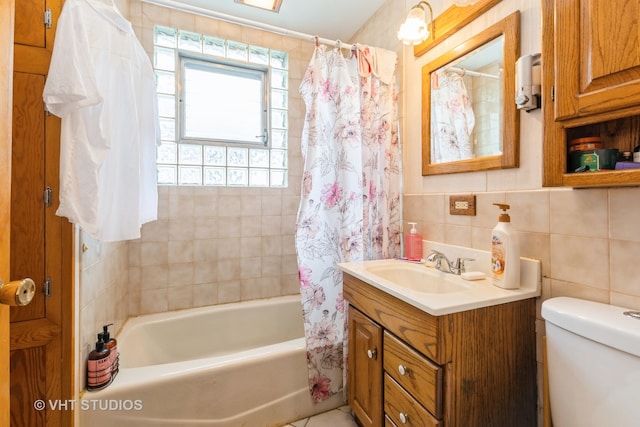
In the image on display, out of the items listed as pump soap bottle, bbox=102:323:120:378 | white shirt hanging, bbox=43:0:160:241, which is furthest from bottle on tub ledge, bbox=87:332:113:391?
white shirt hanging, bbox=43:0:160:241

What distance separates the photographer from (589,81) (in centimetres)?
69

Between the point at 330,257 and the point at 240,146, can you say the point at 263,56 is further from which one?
the point at 330,257

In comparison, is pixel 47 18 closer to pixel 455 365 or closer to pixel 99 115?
pixel 99 115

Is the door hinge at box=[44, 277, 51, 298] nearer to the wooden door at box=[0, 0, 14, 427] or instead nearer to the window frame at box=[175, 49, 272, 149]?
the wooden door at box=[0, 0, 14, 427]

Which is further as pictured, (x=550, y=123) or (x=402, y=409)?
(x=402, y=409)

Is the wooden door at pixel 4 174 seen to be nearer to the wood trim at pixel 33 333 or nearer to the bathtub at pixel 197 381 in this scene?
the wood trim at pixel 33 333

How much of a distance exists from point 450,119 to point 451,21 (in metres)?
0.45

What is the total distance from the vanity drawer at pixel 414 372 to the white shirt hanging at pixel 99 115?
110 centimetres

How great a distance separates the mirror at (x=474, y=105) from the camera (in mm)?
1073

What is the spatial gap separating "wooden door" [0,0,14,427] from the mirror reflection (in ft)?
4.78

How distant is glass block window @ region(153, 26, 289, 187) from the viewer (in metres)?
1.92

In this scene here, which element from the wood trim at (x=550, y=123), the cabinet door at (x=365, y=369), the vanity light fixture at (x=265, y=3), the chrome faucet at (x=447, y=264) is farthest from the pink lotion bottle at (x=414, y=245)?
the vanity light fixture at (x=265, y=3)

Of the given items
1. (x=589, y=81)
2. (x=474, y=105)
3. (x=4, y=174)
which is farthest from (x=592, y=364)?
(x=4, y=174)

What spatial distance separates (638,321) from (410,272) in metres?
0.75
